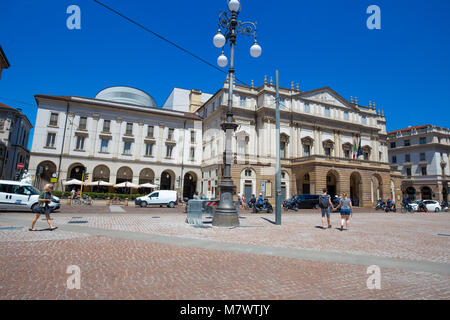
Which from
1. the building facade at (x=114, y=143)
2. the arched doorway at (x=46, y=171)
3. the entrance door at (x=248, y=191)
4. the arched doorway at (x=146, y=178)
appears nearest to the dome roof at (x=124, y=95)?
the building facade at (x=114, y=143)

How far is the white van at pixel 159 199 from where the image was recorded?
1046 inches

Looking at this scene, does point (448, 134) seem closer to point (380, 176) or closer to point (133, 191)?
point (380, 176)

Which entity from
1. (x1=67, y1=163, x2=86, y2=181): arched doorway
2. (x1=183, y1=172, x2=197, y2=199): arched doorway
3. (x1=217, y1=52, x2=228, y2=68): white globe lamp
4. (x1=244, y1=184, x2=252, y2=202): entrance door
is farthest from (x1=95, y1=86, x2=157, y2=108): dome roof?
(x1=217, y1=52, x2=228, y2=68): white globe lamp

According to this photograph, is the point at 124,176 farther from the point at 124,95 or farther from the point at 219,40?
the point at 219,40

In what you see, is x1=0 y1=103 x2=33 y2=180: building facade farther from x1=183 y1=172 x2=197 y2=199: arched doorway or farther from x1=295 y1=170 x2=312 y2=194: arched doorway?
x1=295 y1=170 x2=312 y2=194: arched doorway

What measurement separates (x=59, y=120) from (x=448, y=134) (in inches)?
2914

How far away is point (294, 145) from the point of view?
1517 inches

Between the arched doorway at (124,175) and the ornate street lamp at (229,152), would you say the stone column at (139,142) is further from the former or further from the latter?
the ornate street lamp at (229,152)

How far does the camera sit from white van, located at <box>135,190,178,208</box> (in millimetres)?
26578

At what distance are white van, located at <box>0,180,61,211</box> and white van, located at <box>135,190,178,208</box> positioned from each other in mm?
10663

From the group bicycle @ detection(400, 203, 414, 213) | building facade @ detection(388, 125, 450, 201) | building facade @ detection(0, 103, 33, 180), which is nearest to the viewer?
bicycle @ detection(400, 203, 414, 213)

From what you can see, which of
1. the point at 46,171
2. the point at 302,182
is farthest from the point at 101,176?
the point at 302,182
